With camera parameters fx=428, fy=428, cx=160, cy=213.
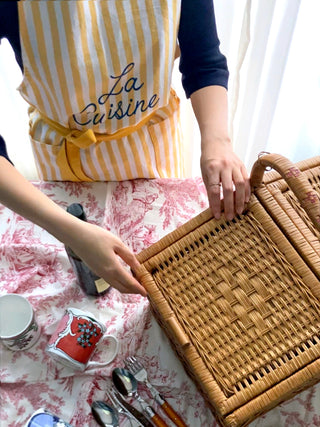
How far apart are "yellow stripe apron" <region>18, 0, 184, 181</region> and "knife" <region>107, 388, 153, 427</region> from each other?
0.41 meters

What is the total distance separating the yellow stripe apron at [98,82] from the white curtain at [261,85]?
0.33 meters

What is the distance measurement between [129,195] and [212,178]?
227 millimetres

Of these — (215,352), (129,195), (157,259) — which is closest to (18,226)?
(129,195)

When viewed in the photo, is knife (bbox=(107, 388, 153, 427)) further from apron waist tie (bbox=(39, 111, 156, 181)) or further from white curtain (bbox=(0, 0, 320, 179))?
white curtain (bbox=(0, 0, 320, 179))

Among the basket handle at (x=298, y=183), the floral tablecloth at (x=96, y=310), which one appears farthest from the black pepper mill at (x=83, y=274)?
the basket handle at (x=298, y=183)

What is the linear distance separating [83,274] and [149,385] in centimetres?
21

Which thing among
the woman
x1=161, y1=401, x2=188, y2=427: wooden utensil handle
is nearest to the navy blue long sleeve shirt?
the woman

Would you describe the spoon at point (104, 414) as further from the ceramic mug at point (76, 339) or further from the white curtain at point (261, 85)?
the white curtain at point (261, 85)

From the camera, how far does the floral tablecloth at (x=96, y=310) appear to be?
2.23 feet

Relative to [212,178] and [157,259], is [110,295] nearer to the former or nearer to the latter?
[157,259]

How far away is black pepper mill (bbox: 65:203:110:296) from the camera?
689mm

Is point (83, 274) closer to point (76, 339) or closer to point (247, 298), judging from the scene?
point (76, 339)

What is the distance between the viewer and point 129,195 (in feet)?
2.83

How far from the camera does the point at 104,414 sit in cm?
66
